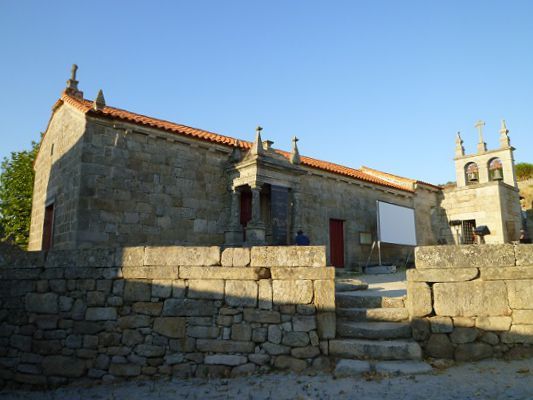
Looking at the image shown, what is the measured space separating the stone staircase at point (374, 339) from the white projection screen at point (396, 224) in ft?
29.9

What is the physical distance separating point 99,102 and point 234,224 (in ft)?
15.9

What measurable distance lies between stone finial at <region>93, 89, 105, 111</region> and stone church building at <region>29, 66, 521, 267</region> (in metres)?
0.03

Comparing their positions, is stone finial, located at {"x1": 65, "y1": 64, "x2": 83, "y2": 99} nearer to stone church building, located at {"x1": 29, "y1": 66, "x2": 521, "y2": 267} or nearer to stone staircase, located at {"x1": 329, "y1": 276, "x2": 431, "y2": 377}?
stone church building, located at {"x1": 29, "y1": 66, "x2": 521, "y2": 267}

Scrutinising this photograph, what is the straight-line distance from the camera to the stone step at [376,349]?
450 centimetres

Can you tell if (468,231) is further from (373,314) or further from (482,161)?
(373,314)

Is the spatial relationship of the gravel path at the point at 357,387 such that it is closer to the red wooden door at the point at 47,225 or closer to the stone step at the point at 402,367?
the stone step at the point at 402,367

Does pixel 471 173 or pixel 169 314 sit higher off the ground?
pixel 471 173

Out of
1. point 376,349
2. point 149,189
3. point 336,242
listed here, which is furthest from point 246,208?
point 376,349

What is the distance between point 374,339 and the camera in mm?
4828

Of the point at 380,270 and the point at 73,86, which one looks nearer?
the point at 73,86

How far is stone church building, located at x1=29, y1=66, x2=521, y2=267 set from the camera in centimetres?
923

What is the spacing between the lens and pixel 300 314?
4875mm

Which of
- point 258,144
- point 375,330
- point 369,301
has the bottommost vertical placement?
point 375,330

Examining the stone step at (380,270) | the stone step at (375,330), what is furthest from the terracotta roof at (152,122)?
the stone step at (375,330)
